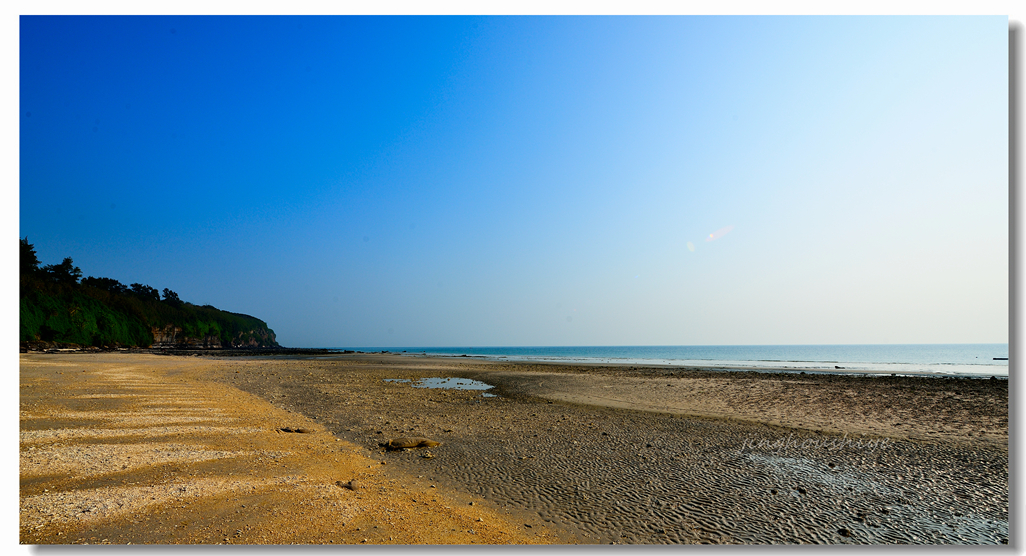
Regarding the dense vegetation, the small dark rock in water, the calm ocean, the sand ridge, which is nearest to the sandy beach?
the sand ridge

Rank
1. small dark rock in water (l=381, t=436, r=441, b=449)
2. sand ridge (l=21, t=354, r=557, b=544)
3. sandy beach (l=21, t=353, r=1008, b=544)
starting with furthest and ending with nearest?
small dark rock in water (l=381, t=436, r=441, b=449), sandy beach (l=21, t=353, r=1008, b=544), sand ridge (l=21, t=354, r=557, b=544)

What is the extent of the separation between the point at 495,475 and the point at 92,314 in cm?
11439

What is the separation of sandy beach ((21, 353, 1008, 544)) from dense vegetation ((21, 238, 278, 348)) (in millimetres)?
85793

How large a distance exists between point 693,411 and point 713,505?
11.7 meters

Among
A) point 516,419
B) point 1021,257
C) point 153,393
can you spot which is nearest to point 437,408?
point 516,419

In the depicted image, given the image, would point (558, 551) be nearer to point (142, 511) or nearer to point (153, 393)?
point (142, 511)

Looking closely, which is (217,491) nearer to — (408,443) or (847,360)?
(408,443)

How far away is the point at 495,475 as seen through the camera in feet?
28.3

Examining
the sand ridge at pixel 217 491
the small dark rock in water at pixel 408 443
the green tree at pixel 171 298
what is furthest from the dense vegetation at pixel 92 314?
the small dark rock in water at pixel 408 443

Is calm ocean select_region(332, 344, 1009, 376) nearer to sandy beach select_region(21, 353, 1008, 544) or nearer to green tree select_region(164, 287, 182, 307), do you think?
sandy beach select_region(21, 353, 1008, 544)

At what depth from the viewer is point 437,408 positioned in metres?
17.7

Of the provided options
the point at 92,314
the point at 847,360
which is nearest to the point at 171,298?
the point at 92,314

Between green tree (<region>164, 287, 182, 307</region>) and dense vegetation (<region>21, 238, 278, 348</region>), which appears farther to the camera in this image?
green tree (<region>164, 287, 182, 307</region>)

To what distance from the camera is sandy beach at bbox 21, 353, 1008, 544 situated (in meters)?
5.87
